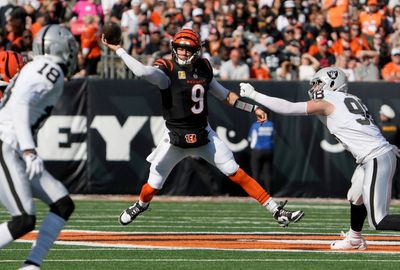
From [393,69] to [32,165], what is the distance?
12.7m

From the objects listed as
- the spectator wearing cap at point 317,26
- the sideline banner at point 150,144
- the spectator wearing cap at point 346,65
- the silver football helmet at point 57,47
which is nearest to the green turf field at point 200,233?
the sideline banner at point 150,144

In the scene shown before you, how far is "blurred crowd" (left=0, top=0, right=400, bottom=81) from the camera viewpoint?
62.8 feet

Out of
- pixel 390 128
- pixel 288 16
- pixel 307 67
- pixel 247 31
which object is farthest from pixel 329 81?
pixel 288 16

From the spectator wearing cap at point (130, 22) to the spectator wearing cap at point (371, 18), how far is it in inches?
169

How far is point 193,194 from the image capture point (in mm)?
18219

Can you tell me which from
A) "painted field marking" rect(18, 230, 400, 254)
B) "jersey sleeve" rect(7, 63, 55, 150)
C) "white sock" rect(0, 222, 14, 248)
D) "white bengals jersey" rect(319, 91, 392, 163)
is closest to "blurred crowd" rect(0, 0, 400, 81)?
"painted field marking" rect(18, 230, 400, 254)

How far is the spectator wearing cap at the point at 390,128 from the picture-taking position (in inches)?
699

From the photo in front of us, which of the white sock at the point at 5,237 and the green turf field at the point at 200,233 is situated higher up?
the white sock at the point at 5,237

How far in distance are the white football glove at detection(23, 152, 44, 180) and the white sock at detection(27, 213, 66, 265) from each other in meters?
0.38

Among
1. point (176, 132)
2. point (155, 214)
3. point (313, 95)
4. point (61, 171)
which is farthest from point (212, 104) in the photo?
point (313, 95)

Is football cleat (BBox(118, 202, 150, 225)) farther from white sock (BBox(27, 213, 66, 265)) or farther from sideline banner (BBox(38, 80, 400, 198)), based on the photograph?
sideline banner (BBox(38, 80, 400, 198))

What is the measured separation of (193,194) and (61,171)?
2180 millimetres

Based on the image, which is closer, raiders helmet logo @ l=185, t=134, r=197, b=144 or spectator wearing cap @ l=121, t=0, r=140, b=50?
raiders helmet logo @ l=185, t=134, r=197, b=144

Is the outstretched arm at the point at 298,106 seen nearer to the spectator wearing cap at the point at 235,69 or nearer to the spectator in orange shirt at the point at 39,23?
the spectator wearing cap at the point at 235,69
